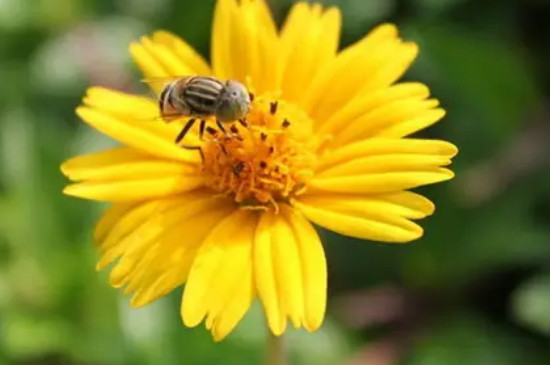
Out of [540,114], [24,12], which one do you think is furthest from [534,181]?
[24,12]

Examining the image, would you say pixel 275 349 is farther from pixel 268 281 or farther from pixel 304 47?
pixel 304 47

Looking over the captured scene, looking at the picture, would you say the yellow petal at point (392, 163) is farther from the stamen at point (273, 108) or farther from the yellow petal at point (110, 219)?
the yellow petal at point (110, 219)

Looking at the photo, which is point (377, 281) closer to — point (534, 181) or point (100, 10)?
point (534, 181)

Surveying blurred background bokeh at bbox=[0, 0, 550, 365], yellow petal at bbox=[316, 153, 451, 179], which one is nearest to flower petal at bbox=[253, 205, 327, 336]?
yellow petal at bbox=[316, 153, 451, 179]

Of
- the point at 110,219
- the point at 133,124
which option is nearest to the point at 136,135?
the point at 133,124

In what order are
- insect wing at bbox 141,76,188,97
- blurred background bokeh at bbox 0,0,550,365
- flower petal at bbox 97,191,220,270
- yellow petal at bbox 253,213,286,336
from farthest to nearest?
blurred background bokeh at bbox 0,0,550,365 → insect wing at bbox 141,76,188,97 → flower petal at bbox 97,191,220,270 → yellow petal at bbox 253,213,286,336

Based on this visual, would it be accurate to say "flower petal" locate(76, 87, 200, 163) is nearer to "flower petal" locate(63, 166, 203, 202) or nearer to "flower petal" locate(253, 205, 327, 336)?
"flower petal" locate(63, 166, 203, 202)

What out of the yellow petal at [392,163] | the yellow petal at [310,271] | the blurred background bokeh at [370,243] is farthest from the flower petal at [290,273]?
the blurred background bokeh at [370,243]
